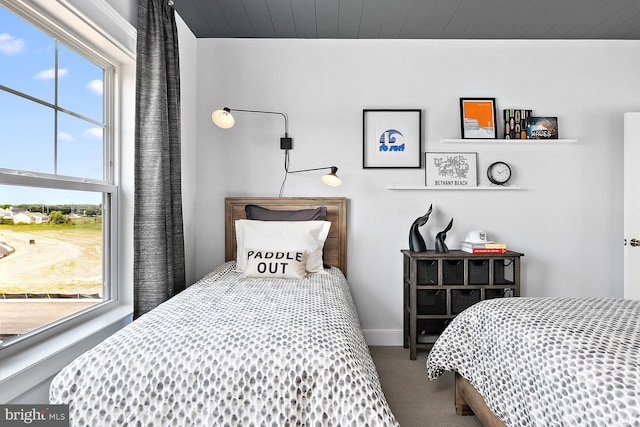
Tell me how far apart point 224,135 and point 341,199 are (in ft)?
3.56

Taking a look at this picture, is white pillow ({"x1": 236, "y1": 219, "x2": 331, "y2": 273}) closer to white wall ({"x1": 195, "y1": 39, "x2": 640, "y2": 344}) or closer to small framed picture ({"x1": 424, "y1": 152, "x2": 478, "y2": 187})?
white wall ({"x1": 195, "y1": 39, "x2": 640, "y2": 344})

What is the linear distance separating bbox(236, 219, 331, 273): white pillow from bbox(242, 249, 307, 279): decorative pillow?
0.10 meters

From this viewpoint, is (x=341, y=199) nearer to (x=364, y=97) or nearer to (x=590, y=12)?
(x=364, y=97)

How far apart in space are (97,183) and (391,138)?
6.97ft

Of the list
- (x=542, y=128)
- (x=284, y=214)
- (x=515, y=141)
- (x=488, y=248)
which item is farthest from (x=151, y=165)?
(x=542, y=128)

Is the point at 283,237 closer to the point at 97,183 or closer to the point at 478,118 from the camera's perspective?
the point at 97,183

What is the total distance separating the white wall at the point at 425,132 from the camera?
10.7ft

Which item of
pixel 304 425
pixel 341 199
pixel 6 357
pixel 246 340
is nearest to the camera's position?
pixel 304 425

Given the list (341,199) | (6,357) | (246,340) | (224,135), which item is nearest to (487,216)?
(341,199)

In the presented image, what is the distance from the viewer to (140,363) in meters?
1.28

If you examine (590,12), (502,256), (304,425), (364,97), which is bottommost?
(304,425)

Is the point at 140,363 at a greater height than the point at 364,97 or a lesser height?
lesser

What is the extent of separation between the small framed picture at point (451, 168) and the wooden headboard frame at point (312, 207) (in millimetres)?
752

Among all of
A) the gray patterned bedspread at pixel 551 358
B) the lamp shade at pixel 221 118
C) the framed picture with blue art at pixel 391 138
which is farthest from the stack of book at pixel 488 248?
the lamp shade at pixel 221 118
